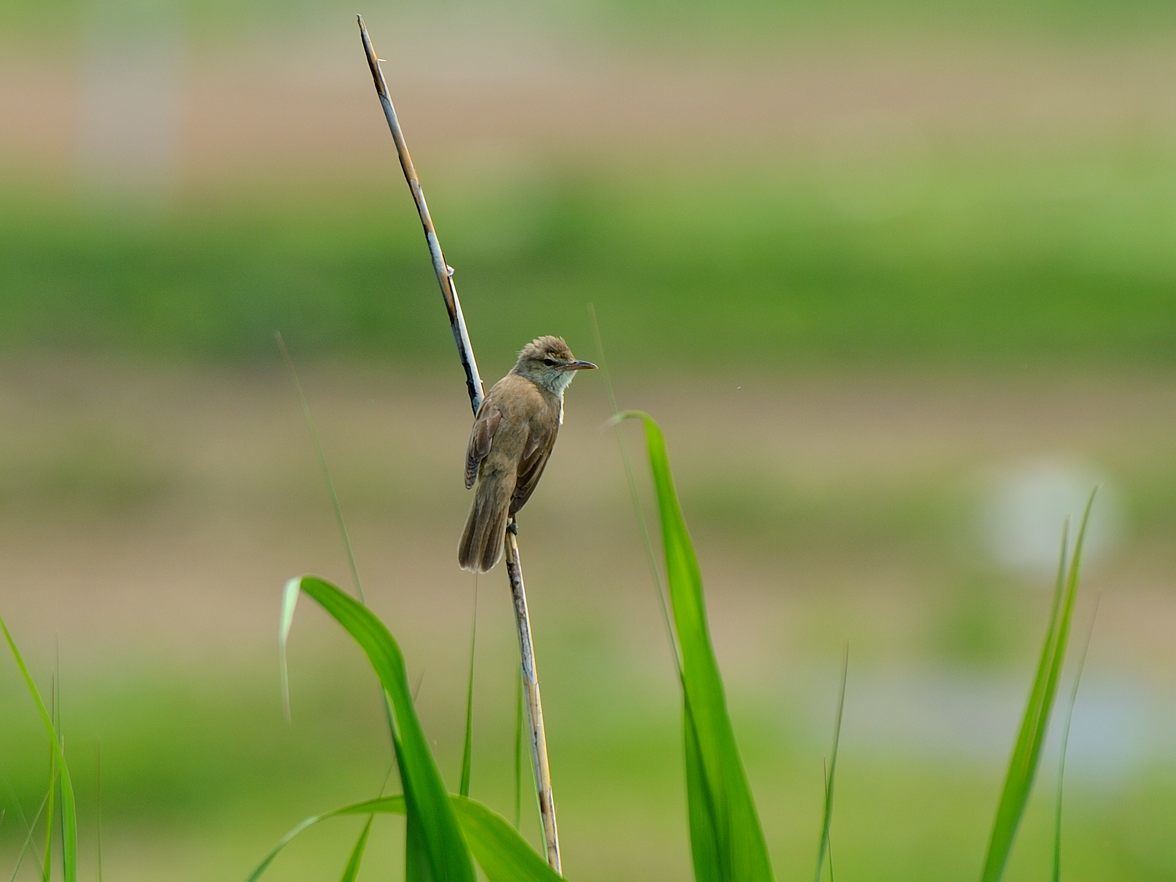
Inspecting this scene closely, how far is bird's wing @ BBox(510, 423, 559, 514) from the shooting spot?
111 inches

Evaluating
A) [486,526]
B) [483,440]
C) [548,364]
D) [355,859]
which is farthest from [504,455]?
[355,859]

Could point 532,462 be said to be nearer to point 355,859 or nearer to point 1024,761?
point 355,859

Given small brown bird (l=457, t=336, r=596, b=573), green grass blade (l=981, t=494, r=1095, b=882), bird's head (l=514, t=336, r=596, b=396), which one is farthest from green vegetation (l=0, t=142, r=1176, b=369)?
green grass blade (l=981, t=494, r=1095, b=882)

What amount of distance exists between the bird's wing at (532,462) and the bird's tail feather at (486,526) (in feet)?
0.09

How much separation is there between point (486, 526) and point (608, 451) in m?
11.1

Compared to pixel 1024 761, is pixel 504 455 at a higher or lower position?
higher

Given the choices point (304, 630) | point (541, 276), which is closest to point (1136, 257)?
point (541, 276)

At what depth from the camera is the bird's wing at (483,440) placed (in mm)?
2822

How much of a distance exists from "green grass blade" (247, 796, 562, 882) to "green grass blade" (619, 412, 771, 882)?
166 millimetres

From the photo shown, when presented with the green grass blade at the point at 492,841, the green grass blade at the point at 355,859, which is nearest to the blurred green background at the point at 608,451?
the green grass blade at the point at 355,859

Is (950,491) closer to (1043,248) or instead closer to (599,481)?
(599,481)

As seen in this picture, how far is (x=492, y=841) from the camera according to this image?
163 centimetres

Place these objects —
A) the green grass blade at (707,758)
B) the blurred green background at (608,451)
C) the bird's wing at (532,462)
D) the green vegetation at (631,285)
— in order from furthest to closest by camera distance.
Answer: the green vegetation at (631,285) → the blurred green background at (608,451) → the bird's wing at (532,462) → the green grass blade at (707,758)

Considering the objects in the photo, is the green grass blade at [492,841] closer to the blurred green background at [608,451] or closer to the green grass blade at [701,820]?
the green grass blade at [701,820]
